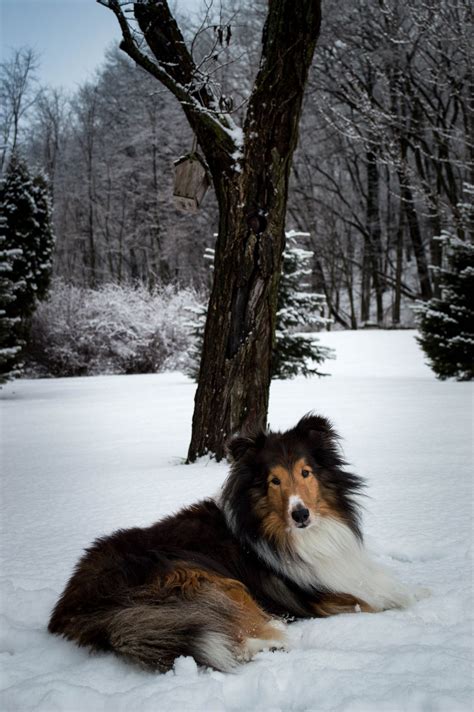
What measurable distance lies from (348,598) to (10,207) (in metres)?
13.6

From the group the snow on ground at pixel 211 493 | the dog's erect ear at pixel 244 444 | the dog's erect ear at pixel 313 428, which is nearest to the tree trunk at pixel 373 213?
the snow on ground at pixel 211 493

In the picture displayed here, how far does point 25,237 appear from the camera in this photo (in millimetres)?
13703

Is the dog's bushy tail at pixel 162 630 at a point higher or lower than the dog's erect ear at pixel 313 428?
lower

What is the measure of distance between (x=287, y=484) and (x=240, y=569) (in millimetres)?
431

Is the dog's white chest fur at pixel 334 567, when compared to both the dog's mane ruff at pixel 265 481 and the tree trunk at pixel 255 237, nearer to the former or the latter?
the dog's mane ruff at pixel 265 481

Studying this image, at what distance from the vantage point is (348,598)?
2488mm

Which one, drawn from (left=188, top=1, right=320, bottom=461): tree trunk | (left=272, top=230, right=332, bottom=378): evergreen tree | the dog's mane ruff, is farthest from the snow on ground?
(left=272, top=230, right=332, bottom=378): evergreen tree

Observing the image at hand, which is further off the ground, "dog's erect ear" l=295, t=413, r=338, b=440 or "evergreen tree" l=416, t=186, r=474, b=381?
"evergreen tree" l=416, t=186, r=474, b=381

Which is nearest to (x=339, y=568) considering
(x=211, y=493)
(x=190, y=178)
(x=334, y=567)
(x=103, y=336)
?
(x=334, y=567)

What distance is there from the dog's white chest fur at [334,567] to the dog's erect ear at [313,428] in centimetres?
39

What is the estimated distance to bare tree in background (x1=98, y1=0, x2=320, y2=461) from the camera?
4578mm

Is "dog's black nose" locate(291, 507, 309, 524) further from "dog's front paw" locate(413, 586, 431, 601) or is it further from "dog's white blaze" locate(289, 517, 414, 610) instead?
"dog's front paw" locate(413, 586, 431, 601)

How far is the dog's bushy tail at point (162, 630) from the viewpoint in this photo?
1.83m

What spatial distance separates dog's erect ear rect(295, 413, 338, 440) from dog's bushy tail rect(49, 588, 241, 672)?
0.93 m
